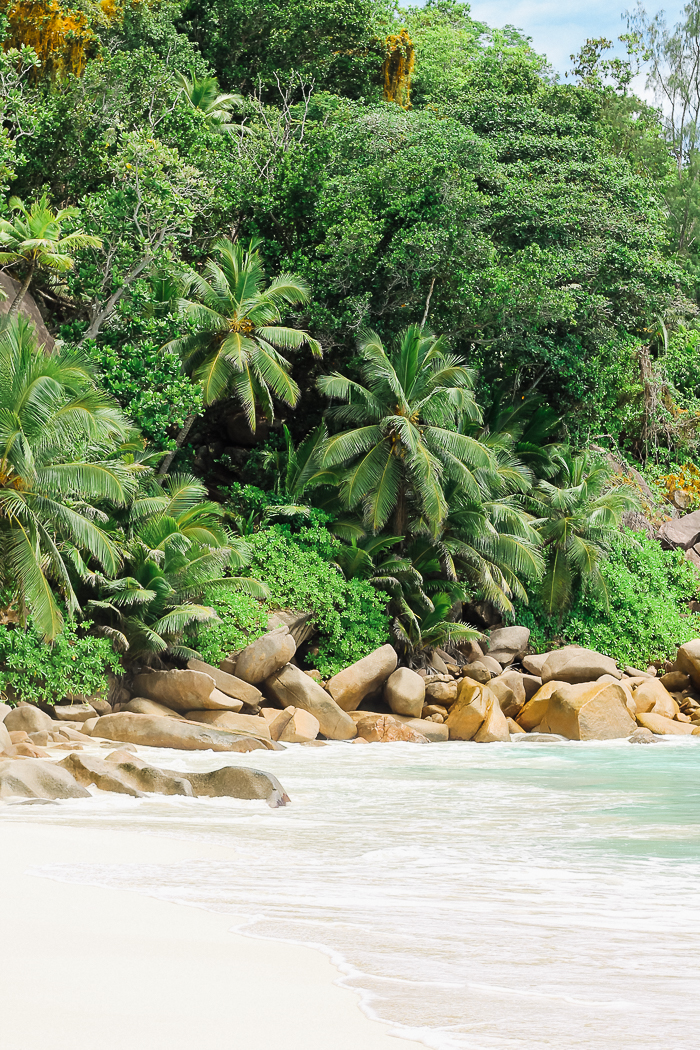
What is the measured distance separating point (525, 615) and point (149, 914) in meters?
18.9

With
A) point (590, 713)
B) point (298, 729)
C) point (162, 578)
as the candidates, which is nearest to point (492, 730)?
point (590, 713)

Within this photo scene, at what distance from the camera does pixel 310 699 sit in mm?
16281

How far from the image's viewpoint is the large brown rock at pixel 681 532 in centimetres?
2614

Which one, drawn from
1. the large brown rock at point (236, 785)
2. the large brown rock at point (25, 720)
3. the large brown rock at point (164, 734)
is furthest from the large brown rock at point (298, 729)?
the large brown rock at point (236, 785)

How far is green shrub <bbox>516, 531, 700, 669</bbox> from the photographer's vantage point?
22.5 m

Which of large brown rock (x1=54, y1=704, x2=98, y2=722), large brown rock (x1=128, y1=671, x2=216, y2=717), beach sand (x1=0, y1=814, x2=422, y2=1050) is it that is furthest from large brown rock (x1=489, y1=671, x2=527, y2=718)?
beach sand (x1=0, y1=814, x2=422, y2=1050)

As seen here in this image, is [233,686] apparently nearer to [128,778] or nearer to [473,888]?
[128,778]

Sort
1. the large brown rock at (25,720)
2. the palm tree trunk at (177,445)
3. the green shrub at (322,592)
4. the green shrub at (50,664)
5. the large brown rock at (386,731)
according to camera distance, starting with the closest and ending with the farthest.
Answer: the large brown rock at (25,720)
the green shrub at (50,664)
the large brown rock at (386,731)
the green shrub at (322,592)
the palm tree trunk at (177,445)

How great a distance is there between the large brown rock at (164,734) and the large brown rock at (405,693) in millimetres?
4878

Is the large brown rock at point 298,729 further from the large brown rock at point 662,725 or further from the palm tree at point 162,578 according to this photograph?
the large brown rock at point 662,725

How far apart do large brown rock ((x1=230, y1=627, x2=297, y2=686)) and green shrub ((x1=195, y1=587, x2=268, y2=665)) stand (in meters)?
0.22

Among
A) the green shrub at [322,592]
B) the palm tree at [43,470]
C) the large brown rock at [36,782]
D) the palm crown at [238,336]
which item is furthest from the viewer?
the palm crown at [238,336]

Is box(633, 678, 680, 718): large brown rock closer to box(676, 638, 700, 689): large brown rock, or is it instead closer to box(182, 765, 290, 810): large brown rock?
box(676, 638, 700, 689): large brown rock

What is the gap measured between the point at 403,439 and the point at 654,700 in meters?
7.05
